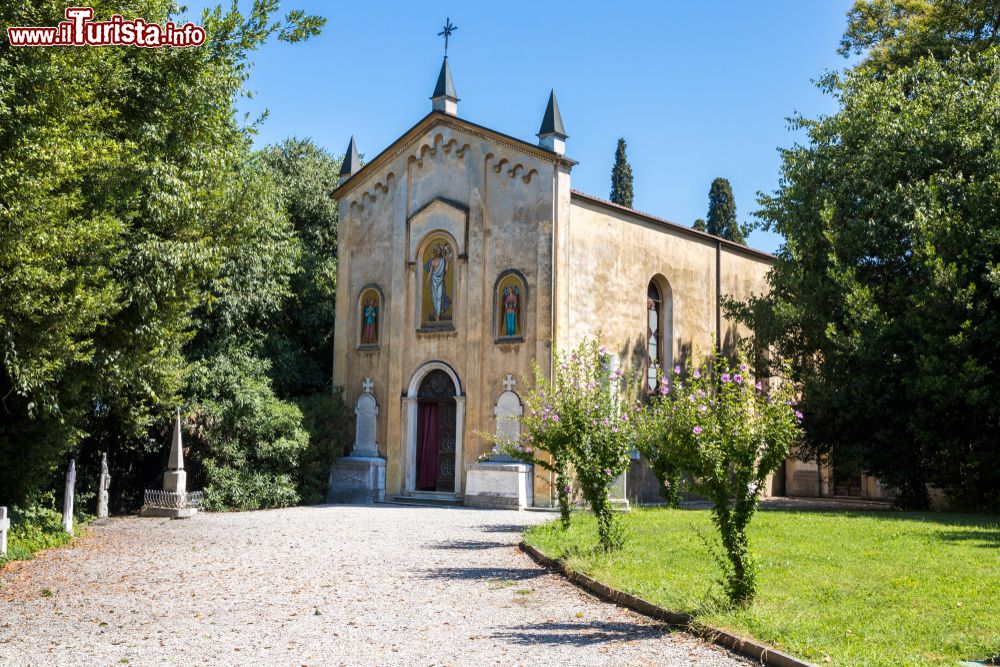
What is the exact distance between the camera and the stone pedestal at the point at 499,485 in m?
22.1

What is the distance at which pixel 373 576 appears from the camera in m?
11.5

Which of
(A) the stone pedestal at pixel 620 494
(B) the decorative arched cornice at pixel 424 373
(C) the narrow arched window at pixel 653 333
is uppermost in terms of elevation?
(C) the narrow arched window at pixel 653 333

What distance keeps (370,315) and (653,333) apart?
823cm

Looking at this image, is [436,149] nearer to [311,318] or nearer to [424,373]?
[424,373]

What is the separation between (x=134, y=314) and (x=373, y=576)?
18.7 ft

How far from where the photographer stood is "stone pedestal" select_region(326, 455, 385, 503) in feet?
81.0

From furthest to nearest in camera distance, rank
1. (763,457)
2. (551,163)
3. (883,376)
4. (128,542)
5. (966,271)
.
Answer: (551,163) < (883,376) < (966,271) < (128,542) < (763,457)

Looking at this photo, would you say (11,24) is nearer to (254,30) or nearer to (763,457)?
(254,30)

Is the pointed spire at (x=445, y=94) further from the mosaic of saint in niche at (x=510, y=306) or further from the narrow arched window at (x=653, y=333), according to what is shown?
the narrow arched window at (x=653, y=333)

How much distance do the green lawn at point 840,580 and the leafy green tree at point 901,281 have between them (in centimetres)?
386

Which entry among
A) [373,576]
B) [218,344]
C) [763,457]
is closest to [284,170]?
[218,344]

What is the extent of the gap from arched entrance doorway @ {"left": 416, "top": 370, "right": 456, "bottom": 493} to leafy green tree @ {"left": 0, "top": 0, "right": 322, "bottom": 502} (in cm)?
937

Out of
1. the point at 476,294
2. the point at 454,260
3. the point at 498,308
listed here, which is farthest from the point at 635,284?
the point at 454,260

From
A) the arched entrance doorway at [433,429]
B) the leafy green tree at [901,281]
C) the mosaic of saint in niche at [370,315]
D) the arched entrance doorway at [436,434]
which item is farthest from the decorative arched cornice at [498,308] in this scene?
the leafy green tree at [901,281]
